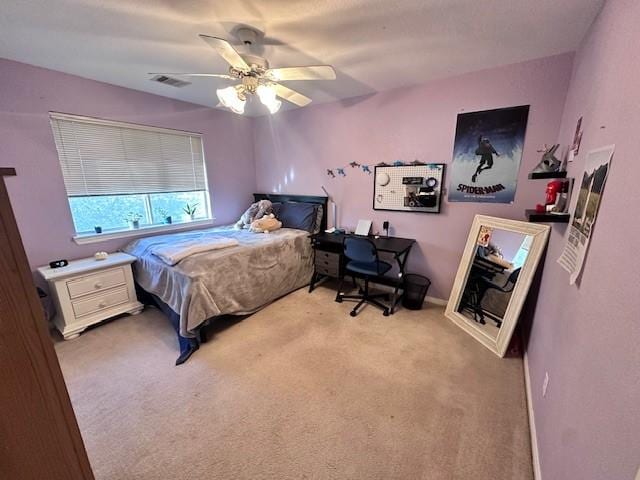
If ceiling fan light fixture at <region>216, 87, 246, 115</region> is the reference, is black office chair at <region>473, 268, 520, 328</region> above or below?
below

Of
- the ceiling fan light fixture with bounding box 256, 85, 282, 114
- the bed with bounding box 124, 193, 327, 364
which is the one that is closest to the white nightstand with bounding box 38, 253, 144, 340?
the bed with bounding box 124, 193, 327, 364

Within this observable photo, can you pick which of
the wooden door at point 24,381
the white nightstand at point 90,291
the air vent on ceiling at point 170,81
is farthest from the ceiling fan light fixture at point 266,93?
the white nightstand at point 90,291

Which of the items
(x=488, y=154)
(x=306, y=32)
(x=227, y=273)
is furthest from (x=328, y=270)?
(x=306, y=32)

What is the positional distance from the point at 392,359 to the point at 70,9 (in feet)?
10.2

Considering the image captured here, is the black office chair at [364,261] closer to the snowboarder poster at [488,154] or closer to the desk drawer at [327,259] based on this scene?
the desk drawer at [327,259]

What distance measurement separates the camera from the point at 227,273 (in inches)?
97.3

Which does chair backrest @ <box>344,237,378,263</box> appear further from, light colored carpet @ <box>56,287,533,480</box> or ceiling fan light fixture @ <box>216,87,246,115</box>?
ceiling fan light fixture @ <box>216,87,246,115</box>

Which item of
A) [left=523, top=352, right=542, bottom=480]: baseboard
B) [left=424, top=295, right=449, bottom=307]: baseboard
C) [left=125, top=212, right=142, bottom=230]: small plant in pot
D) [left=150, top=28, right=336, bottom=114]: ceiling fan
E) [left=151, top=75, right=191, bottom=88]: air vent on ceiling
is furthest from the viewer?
[left=125, top=212, right=142, bottom=230]: small plant in pot

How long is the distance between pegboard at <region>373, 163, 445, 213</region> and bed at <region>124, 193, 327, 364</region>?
109cm

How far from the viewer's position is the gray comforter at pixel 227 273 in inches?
87.6

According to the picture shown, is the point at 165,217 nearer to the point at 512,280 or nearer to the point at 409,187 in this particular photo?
the point at 409,187

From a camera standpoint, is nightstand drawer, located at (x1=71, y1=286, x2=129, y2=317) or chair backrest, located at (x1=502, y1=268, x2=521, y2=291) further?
nightstand drawer, located at (x1=71, y1=286, x2=129, y2=317)

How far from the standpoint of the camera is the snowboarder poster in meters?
2.34

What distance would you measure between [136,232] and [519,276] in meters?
3.92
